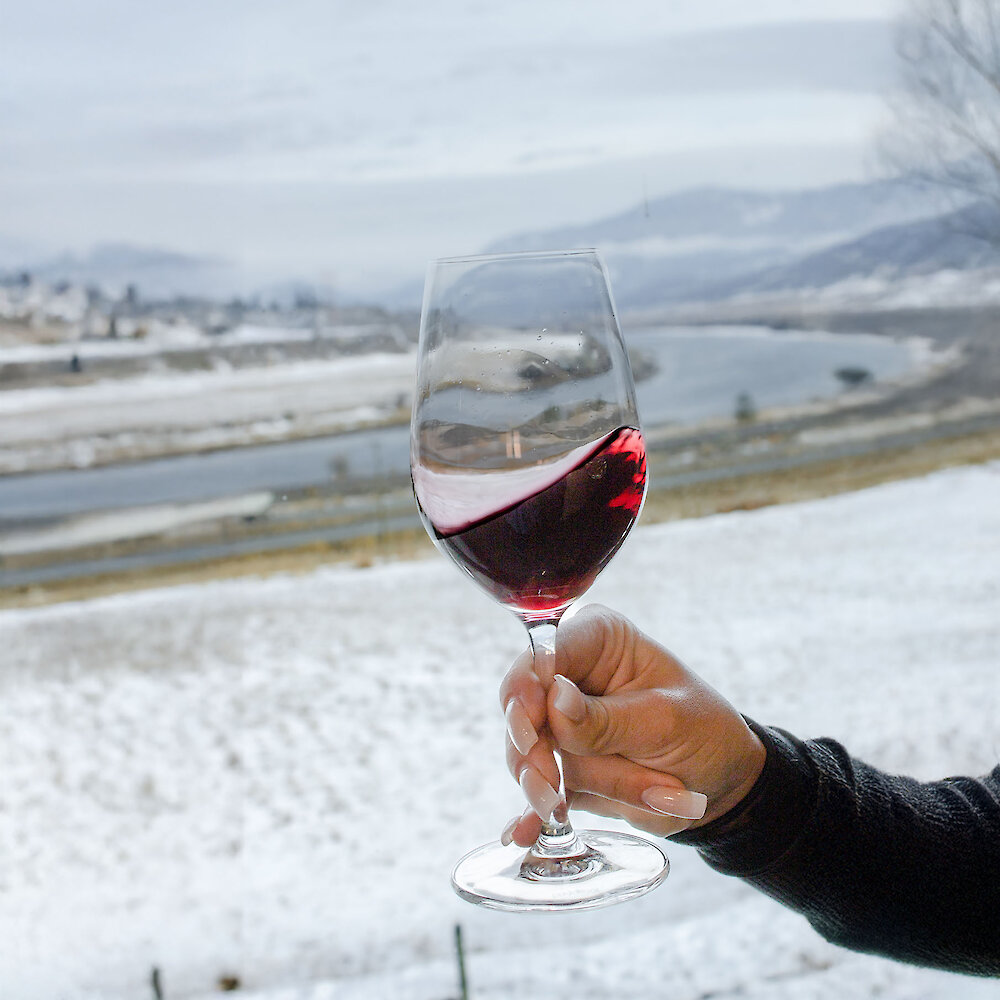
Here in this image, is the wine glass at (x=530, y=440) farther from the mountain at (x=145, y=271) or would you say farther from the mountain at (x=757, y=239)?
the mountain at (x=757, y=239)

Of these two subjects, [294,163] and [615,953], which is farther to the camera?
[294,163]

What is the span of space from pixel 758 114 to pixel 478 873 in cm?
274

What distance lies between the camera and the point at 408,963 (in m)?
2.56

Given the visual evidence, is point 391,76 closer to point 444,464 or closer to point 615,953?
point 615,953

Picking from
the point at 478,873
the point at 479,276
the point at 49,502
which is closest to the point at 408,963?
the point at 49,502

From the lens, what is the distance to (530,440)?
0.47 metres

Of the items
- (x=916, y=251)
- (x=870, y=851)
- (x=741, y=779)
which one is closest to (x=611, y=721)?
(x=741, y=779)

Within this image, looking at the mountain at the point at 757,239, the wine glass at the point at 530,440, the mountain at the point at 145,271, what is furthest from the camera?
the mountain at the point at 757,239

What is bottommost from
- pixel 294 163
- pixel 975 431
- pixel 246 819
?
pixel 246 819

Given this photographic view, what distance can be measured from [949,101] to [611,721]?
287 cm

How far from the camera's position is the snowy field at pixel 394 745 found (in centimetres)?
246

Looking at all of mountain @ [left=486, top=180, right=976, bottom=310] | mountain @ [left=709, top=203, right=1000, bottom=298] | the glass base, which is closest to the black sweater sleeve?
the glass base

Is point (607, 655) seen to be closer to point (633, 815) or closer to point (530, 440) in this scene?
point (633, 815)

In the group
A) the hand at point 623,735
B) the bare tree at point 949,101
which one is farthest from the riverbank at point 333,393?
the hand at point 623,735
